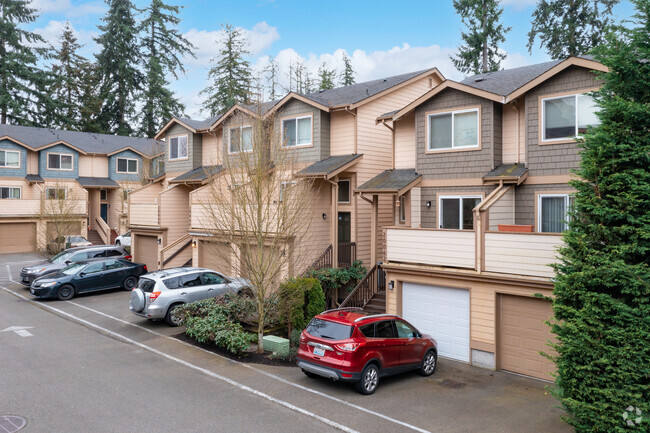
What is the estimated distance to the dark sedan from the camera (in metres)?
19.7

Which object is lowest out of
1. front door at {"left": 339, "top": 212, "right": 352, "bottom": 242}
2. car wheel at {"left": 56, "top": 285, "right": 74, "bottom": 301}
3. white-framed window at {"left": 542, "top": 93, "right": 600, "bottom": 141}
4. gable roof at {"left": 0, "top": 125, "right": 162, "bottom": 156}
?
car wheel at {"left": 56, "top": 285, "right": 74, "bottom": 301}

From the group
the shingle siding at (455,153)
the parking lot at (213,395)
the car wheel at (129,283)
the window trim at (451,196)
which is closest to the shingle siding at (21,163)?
the car wheel at (129,283)

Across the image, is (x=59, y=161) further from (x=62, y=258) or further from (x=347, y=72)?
(x=347, y=72)

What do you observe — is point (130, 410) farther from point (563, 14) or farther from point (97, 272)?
point (563, 14)

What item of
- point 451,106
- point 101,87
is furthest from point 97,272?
point 101,87

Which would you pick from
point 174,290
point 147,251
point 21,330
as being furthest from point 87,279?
point 174,290

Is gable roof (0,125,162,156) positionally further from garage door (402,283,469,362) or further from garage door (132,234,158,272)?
garage door (402,283,469,362)

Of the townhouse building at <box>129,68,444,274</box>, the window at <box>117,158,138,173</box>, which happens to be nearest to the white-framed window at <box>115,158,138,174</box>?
the window at <box>117,158,138,173</box>

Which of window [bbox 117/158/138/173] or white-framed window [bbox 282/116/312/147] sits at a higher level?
window [bbox 117/158/138/173]

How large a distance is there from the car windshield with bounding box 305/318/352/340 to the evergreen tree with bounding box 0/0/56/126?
A: 5193 cm

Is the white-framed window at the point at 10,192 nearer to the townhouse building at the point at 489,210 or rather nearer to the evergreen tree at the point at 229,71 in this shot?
the evergreen tree at the point at 229,71

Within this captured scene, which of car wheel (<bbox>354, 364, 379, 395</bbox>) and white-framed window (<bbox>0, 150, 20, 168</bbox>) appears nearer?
car wheel (<bbox>354, 364, 379, 395</bbox>)

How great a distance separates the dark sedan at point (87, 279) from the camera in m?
19.7

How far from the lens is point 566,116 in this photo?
43.8 ft
